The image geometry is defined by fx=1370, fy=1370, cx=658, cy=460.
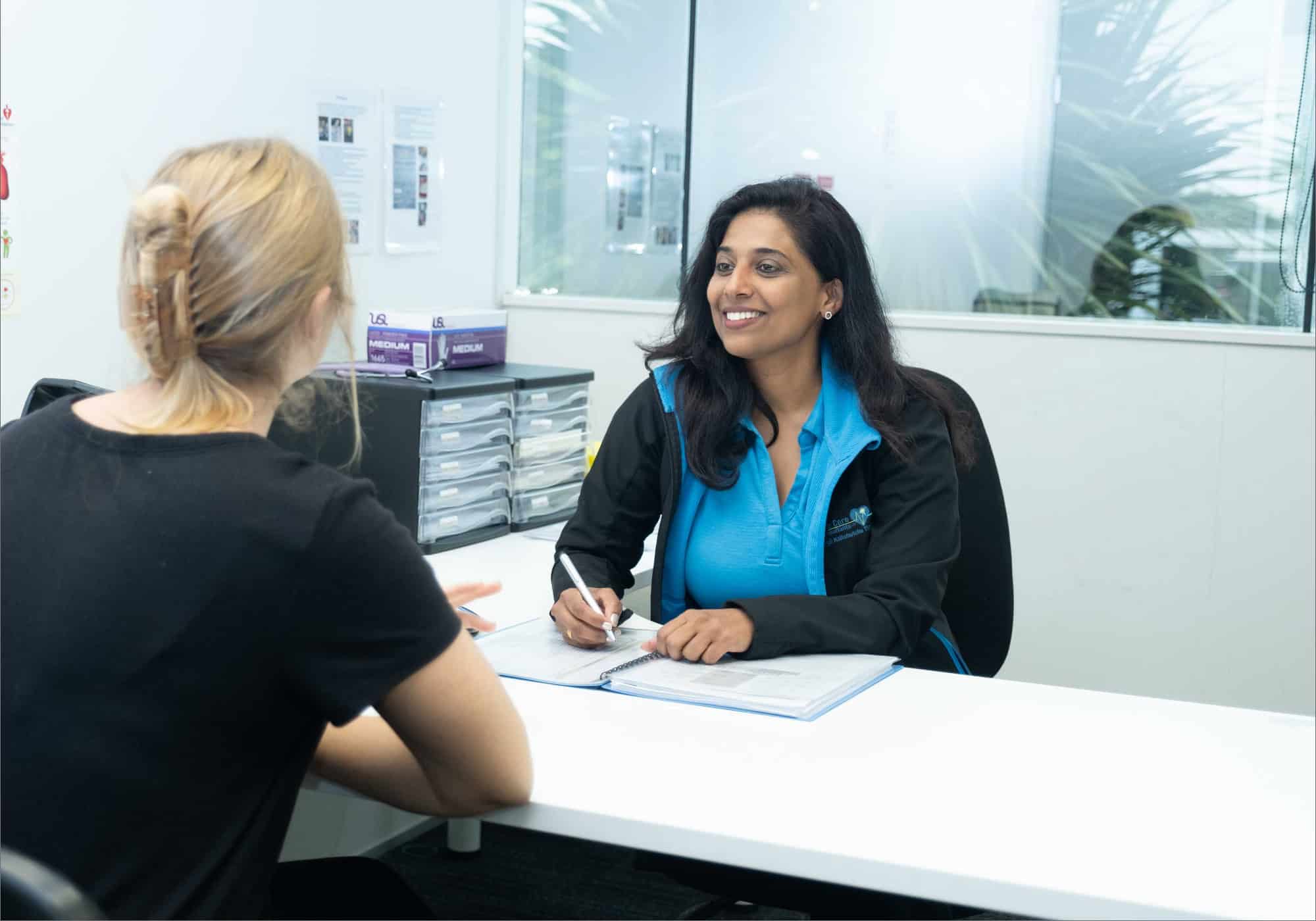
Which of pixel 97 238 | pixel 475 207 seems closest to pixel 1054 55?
pixel 475 207

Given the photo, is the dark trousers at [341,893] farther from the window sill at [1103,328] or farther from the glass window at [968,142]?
the glass window at [968,142]

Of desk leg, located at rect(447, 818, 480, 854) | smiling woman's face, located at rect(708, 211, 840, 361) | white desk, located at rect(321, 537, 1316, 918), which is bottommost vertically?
desk leg, located at rect(447, 818, 480, 854)

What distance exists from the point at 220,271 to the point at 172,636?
284mm

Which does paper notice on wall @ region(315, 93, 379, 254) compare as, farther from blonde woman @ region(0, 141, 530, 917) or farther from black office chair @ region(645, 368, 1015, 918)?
blonde woman @ region(0, 141, 530, 917)

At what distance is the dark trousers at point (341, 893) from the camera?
4.51 ft

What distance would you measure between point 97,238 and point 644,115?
1842mm

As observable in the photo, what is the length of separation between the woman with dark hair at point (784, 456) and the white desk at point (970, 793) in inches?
11.4

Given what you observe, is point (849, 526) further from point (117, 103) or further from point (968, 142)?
point (968, 142)

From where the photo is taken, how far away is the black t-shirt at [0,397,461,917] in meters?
0.99

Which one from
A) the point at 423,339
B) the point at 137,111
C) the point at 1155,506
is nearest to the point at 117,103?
the point at 137,111

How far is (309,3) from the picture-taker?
9.09 ft

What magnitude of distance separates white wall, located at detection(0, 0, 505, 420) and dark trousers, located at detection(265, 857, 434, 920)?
808mm

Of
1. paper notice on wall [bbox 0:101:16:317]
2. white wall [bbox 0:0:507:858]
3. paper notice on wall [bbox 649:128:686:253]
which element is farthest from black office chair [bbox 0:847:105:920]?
paper notice on wall [bbox 649:128:686:253]

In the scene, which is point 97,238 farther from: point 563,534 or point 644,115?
point 644,115
